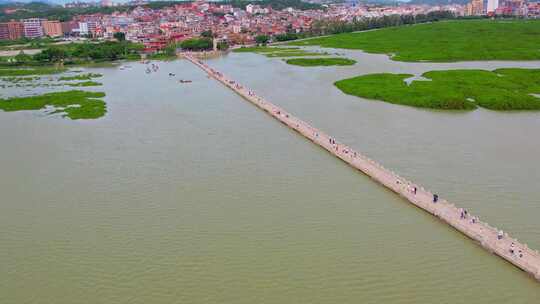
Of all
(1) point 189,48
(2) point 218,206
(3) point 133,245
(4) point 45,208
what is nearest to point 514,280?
(2) point 218,206

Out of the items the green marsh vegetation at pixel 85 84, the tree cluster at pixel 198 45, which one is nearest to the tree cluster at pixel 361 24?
the tree cluster at pixel 198 45

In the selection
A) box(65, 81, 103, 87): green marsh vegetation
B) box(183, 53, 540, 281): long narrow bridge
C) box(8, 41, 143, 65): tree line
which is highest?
box(8, 41, 143, 65): tree line

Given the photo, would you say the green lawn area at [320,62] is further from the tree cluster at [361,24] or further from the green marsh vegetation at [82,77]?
the tree cluster at [361,24]

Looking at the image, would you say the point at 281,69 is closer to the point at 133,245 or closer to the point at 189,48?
the point at 189,48

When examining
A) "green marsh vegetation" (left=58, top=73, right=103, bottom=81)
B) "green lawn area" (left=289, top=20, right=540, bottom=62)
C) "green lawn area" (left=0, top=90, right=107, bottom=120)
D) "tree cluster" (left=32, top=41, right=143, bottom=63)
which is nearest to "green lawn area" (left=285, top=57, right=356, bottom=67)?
"green lawn area" (left=289, top=20, right=540, bottom=62)

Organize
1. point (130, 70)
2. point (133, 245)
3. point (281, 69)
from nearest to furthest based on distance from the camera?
point (133, 245) < point (281, 69) < point (130, 70)

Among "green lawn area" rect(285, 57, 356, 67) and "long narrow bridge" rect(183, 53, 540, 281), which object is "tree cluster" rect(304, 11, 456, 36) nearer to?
"green lawn area" rect(285, 57, 356, 67)
